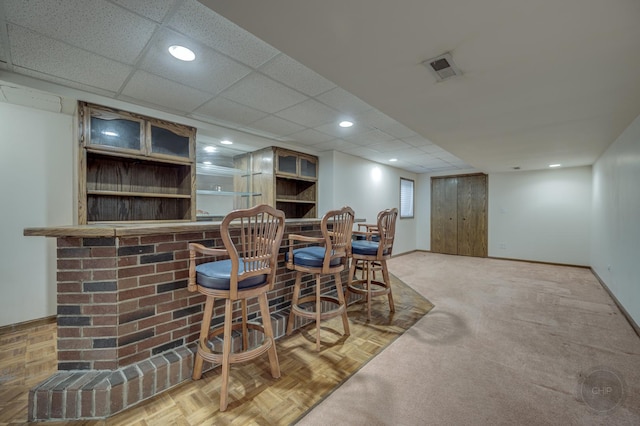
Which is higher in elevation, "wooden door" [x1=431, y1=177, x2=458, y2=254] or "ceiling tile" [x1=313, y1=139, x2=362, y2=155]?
"ceiling tile" [x1=313, y1=139, x2=362, y2=155]

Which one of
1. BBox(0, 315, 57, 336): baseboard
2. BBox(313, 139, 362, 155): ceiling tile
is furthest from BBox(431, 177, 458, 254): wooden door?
BBox(0, 315, 57, 336): baseboard

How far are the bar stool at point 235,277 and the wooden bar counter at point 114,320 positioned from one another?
0.87 ft

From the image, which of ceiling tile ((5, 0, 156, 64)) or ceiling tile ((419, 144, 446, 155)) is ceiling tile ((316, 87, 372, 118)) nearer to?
ceiling tile ((5, 0, 156, 64))

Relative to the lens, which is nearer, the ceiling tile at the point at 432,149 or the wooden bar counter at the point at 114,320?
the wooden bar counter at the point at 114,320

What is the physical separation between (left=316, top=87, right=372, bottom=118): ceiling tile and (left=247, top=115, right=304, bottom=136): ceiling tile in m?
Answer: 0.78

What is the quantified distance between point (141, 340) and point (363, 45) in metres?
2.25

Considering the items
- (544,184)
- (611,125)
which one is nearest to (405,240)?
(544,184)

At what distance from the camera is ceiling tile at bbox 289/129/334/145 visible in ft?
12.2

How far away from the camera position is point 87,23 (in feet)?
5.12

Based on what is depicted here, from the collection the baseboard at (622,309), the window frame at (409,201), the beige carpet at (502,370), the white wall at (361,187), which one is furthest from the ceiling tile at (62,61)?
the window frame at (409,201)

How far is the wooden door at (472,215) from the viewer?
6402 millimetres

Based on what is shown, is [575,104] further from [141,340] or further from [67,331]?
[67,331]

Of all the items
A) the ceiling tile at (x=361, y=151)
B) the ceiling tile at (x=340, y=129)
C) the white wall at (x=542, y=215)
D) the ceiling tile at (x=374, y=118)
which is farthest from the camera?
the white wall at (x=542, y=215)

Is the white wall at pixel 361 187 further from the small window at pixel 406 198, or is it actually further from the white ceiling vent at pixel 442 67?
the white ceiling vent at pixel 442 67
